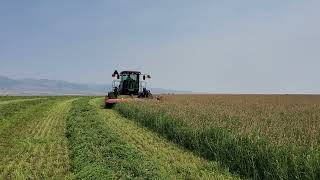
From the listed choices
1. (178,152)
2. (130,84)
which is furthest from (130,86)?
(178,152)

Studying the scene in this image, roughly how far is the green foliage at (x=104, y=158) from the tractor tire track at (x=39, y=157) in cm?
30

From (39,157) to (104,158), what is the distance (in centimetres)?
210

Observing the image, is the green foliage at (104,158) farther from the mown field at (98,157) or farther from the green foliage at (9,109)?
the green foliage at (9,109)

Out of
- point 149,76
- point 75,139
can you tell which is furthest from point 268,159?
point 149,76

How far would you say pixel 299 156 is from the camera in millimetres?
8695

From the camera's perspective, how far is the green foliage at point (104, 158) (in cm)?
968

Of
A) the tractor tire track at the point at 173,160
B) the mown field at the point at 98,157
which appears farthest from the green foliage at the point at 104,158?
the tractor tire track at the point at 173,160

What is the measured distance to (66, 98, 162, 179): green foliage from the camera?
9.68 m

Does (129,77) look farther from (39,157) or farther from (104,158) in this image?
(104,158)

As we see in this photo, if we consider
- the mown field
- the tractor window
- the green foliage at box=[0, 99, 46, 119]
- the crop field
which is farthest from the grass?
the tractor window

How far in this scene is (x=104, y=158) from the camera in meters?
11.5

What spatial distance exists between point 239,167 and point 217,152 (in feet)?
4.54

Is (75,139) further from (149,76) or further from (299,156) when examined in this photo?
(149,76)

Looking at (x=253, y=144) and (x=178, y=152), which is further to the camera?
(x=178, y=152)
